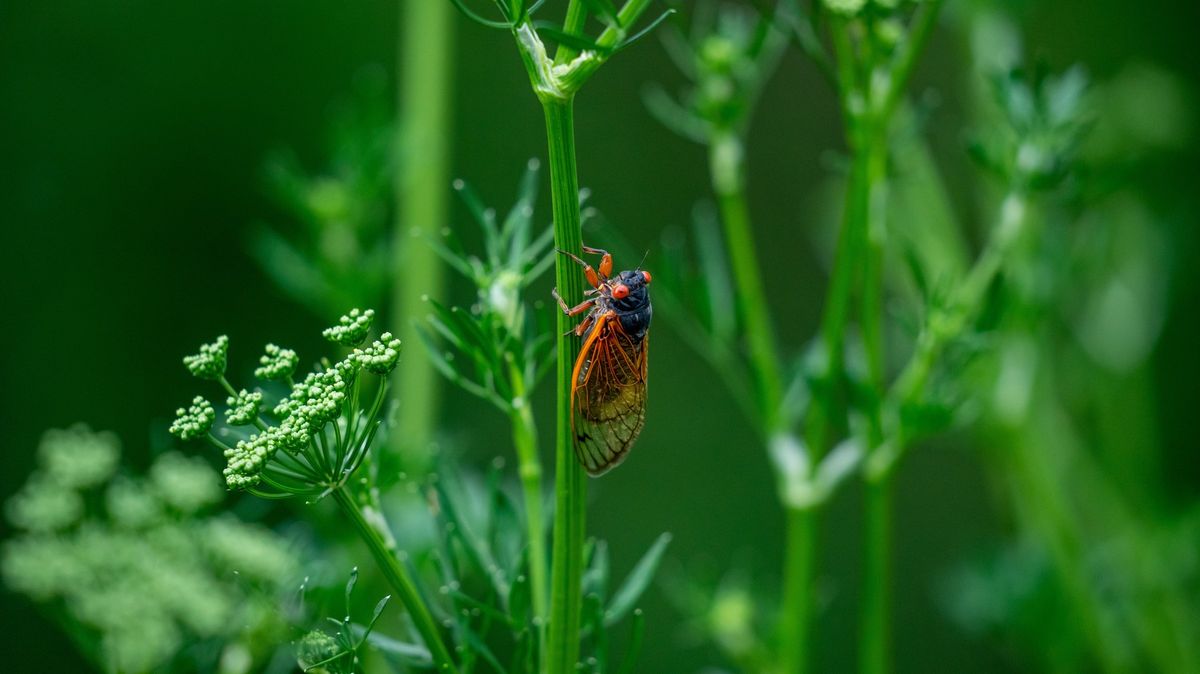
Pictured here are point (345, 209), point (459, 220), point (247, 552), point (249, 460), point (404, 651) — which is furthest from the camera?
point (459, 220)

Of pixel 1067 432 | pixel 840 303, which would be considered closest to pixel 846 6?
pixel 840 303

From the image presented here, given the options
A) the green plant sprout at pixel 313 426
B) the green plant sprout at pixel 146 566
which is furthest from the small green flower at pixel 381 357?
the green plant sprout at pixel 146 566

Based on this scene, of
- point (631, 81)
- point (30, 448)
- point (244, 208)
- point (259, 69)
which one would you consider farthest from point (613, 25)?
point (631, 81)

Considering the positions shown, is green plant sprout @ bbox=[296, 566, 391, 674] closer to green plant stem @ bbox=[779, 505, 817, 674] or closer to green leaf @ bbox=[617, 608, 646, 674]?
green leaf @ bbox=[617, 608, 646, 674]

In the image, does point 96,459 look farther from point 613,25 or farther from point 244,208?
point 244,208

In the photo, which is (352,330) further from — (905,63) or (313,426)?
(905,63)
